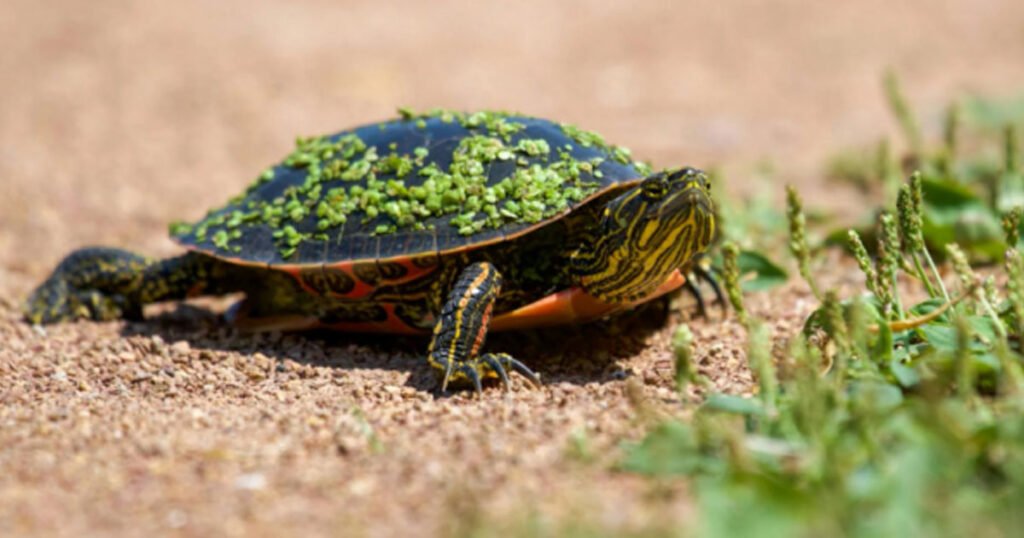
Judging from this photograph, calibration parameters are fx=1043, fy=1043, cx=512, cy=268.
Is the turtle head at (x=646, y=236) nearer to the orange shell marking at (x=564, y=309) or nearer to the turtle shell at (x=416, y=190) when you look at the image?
the orange shell marking at (x=564, y=309)

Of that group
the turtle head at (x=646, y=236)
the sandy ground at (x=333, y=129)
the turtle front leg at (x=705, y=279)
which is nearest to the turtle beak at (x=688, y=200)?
the turtle head at (x=646, y=236)

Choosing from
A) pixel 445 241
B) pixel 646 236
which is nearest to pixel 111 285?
pixel 445 241

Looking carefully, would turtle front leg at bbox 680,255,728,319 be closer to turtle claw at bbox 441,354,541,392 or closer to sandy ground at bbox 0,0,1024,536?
sandy ground at bbox 0,0,1024,536

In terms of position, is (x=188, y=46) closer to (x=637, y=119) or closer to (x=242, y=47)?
(x=242, y=47)

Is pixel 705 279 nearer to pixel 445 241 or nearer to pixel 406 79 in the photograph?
pixel 445 241

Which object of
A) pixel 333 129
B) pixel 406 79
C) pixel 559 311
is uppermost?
Answer: pixel 406 79

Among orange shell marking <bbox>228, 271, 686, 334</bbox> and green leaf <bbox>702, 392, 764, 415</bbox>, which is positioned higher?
orange shell marking <bbox>228, 271, 686, 334</bbox>

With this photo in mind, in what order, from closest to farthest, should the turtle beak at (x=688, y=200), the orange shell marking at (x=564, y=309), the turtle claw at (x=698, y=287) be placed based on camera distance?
the turtle beak at (x=688, y=200)
the orange shell marking at (x=564, y=309)
the turtle claw at (x=698, y=287)

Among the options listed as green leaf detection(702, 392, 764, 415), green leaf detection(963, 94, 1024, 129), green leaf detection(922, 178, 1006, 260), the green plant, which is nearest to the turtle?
the green plant
